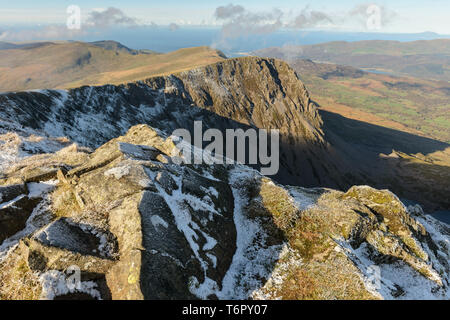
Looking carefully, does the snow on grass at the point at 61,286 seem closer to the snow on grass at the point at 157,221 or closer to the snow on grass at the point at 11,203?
the snow on grass at the point at 157,221

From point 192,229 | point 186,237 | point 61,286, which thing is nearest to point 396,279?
point 192,229

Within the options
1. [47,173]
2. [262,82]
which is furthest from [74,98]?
[262,82]

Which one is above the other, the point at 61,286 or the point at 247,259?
the point at 61,286

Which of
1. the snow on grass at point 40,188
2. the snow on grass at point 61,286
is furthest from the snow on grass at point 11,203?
the snow on grass at point 61,286

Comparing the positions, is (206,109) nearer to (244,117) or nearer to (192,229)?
(244,117)

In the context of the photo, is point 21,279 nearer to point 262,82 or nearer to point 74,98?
point 74,98

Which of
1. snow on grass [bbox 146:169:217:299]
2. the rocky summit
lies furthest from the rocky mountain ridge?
snow on grass [bbox 146:169:217:299]

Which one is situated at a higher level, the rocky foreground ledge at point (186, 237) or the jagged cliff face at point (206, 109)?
the jagged cliff face at point (206, 109)

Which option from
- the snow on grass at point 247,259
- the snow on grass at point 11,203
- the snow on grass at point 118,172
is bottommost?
the snow on grass at point 247,259
